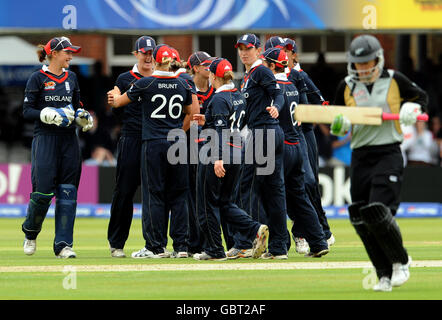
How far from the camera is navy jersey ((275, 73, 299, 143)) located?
12.2m

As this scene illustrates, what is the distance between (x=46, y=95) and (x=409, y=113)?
504 centimetres

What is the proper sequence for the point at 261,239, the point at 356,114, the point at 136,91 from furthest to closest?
the point at 136,91 → the point at 261,239 → the point at 356,114

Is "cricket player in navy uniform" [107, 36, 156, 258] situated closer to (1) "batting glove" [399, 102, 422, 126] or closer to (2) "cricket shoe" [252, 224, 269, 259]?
(2) "cricket shoe" [252, 224, 269, 259]

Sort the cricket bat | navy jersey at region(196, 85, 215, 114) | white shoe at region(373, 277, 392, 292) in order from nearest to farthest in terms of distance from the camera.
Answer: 1. the cricket bat
2. white shoe at region(373, 277, 392, 292)
3. navy jersey at region(196, 85, 215, 114)

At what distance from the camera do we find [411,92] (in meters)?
9.08

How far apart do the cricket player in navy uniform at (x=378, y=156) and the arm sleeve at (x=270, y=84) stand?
2.28 m

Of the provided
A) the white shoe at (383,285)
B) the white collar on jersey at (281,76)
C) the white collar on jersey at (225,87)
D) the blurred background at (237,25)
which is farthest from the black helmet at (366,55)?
the blurred background at (237,25)

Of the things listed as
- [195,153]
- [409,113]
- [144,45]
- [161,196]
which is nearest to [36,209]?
[161,196]

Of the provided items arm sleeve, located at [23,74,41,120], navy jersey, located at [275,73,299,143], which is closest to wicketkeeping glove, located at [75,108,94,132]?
arm sleeve, located at [23,74,41,120]

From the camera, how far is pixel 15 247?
14.2 m

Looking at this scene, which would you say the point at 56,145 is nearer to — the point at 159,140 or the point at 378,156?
the point at 159,140

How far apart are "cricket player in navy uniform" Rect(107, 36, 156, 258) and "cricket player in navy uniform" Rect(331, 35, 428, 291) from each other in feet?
12.1

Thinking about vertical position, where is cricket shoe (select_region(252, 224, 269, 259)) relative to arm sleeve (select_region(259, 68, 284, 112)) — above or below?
below
